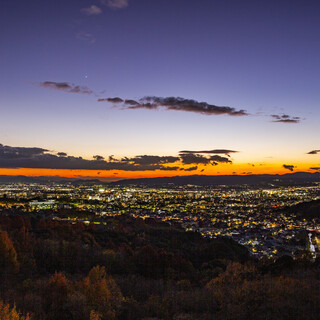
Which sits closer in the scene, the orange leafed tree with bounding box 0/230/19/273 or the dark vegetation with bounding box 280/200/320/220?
the orange leafed tree with bounding box 0/230/19/273

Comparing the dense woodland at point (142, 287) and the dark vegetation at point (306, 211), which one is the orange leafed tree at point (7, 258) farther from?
the dark vegetation at point (306, 211)

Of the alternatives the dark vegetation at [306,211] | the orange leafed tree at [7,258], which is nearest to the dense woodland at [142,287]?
the orange leafed tree at [7,258]

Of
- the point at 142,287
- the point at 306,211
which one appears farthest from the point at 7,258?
the point at 306,211

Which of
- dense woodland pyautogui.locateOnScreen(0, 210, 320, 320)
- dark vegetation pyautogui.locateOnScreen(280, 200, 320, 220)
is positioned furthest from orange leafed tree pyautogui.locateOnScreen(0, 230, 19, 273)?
dark vegetation pyautogui.locateOnScreen(280, 200, 320, 220)

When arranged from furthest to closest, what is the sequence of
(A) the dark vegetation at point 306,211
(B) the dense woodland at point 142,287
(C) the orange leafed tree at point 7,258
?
(A) the dark vegetation at point 306,211 < (C) the orange leafed tree at point 7,258 < (B) the dense woodland at point 142,287

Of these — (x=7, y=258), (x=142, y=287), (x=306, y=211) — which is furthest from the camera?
(x=306, y=211)

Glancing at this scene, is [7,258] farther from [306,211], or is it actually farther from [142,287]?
[306,211]

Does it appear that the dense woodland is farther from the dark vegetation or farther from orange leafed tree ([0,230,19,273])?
the dark vegetation

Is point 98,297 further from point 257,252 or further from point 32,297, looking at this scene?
point 257,252

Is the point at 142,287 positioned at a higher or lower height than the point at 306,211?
higher

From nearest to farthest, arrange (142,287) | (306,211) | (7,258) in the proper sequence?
(142,287)
(7,258)
(306,211)

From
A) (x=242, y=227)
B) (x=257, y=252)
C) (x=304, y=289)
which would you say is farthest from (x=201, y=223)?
(x=304, y=289)

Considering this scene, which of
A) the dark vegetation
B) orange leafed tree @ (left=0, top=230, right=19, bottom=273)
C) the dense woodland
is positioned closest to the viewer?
the dense woodland
